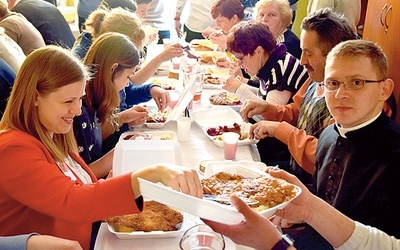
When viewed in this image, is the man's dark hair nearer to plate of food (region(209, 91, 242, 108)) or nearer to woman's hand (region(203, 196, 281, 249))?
plate of food (region(209, 91, 242, 108))

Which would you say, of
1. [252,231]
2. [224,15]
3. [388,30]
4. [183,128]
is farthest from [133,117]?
[224,15]

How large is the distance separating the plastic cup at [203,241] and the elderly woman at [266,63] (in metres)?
1.48

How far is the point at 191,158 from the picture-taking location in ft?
6.39

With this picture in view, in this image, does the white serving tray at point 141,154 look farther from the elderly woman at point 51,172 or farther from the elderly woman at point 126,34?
the elderly woman at point 126,34

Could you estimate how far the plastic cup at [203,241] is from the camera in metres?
1.18

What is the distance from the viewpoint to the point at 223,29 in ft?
12.9

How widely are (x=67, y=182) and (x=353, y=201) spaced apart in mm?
976

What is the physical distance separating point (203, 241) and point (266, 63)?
1618 millimetres

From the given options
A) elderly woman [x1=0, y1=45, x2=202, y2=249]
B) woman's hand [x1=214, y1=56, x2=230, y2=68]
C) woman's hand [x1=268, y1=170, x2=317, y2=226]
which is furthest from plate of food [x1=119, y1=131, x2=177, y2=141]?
woman's hand [x1=214, y1=56, x2=230, y2=68]

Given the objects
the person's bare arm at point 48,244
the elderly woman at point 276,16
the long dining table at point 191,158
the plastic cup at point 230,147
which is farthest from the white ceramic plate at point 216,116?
the person's bare arm at point 48,244

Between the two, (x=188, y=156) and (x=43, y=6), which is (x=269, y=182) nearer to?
(x=188, y=156)

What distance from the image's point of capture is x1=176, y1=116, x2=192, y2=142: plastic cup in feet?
6.97

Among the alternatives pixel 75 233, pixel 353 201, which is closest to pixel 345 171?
pixel 353 201

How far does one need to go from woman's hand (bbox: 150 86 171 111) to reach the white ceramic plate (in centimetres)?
18
